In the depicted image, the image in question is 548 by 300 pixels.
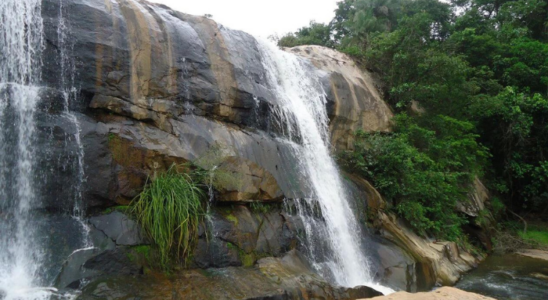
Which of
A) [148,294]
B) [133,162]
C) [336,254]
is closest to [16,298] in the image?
[148,294]

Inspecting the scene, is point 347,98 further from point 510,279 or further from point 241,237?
point 241,237

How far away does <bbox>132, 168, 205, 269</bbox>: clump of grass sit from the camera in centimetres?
580

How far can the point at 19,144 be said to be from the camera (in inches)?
230

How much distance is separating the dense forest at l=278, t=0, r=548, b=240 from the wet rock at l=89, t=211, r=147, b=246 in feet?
21.4

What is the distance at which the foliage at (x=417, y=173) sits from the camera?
10438 millimetres

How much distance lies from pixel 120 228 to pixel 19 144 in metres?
2.01

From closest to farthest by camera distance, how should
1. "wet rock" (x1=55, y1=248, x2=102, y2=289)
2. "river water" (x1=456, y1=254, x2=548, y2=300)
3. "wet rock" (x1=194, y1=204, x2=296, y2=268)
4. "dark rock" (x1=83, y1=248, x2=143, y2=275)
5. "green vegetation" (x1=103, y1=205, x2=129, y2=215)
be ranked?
"wet rock" (x1=55, y1=248, x2=102, y2=289) < "dark rock" (x1=83, y1=248, x2=143, y2=275) < "green vegetation" (x1=103, y1=205, x2=129, y2=215) < "wet rock" (x1=194, y1=204, x2=296, y2=268) < "river water" (x1=456, y1=254, x2=548, y2=300)

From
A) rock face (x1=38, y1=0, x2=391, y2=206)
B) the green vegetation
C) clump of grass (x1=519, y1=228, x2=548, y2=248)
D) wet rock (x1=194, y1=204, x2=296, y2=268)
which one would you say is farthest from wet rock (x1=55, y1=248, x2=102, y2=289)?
clump of grass (x1=519, y1=228, x2=548, y2=248)

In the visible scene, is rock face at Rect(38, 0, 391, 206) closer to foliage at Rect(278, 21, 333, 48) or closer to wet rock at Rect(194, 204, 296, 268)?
wet rock at Rect(194, 204, 296, 268)

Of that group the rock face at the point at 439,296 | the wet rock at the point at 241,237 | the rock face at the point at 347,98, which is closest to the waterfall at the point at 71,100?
the wet rock at the point at 241,237

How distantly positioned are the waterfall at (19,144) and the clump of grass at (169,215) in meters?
1.50

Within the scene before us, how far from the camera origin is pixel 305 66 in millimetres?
12352

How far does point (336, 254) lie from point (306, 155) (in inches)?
105

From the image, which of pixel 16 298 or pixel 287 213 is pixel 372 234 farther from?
pixel 16 298
